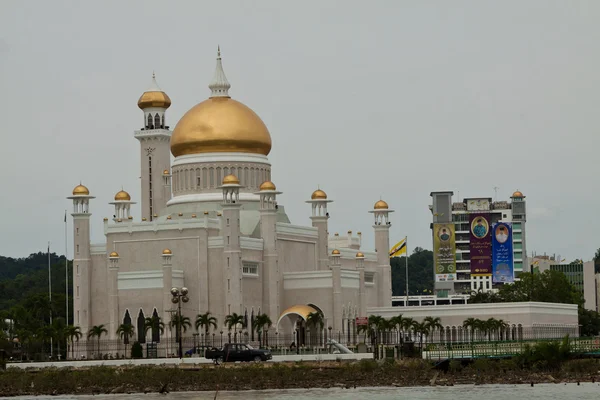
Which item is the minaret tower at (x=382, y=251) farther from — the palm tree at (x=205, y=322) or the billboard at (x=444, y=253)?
the billboard at (x=444, y=253)

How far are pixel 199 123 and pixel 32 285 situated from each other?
5376 centimetres

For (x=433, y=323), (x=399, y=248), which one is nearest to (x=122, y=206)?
(x=433, y=323)

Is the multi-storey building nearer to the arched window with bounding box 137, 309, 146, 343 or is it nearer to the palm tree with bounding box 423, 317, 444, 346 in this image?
the palm tree with bounding box 423, 317, 444, 346

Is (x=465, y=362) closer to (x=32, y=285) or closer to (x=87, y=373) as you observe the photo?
(x=87, y=373)

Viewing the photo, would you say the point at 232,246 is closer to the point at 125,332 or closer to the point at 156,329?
the point at 156,329

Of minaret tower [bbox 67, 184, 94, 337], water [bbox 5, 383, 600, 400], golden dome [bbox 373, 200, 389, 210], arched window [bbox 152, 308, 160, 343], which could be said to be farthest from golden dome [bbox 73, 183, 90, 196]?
water [bbox 5, 383, 600, 400]

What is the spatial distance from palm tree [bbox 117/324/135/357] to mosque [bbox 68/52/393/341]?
0.86 meters

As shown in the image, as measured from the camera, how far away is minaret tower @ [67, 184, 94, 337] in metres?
85.6

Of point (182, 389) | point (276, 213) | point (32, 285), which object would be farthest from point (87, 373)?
point (32, 285)

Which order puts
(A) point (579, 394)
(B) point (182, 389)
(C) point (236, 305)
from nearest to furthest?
1. (A) point (579, 394)
2. (B) point (182, 389)
3. (C) point (236, 305)

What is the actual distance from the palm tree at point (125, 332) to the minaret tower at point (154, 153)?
43.1 feet

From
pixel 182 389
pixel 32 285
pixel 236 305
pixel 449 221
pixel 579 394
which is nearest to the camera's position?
pixel 579 394

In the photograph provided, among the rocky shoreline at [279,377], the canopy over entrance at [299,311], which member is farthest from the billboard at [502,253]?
the rocky shoreline at [279,377]

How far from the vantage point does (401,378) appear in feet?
198
